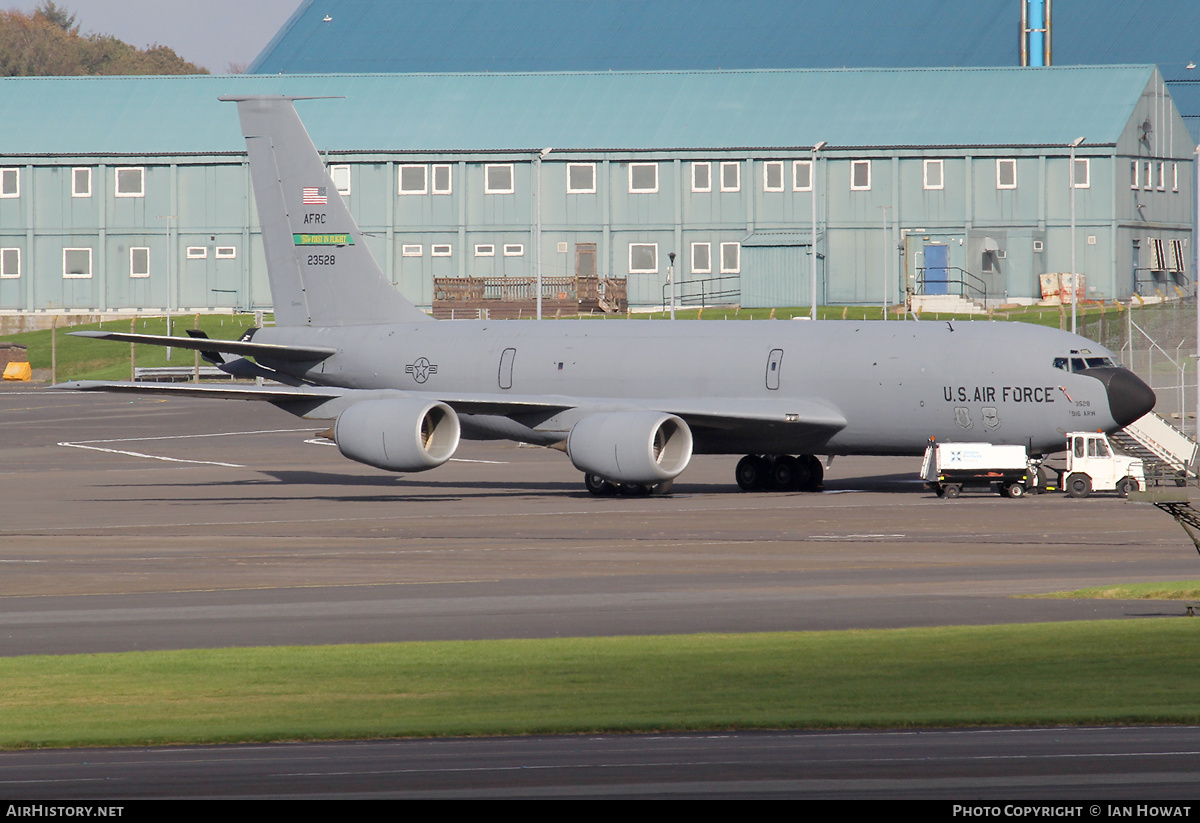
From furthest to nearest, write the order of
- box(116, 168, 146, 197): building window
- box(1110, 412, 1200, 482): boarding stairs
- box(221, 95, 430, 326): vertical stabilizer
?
box(116, 168, 146, 197): building window → box(221, 95, 430, 326): vertical stabilizer → box(1110, 412, 1200, 482): boarding stairs

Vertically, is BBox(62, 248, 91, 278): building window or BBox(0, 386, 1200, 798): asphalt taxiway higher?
BBox(62, 248, 91, 278): building window

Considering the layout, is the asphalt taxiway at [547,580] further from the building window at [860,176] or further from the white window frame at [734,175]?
the white window frame at [734,175]

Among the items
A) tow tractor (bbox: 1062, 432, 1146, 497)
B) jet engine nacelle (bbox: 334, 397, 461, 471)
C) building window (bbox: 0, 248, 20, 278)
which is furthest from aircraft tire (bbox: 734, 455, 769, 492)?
building window (bbox: 0, 248, 20, 278)

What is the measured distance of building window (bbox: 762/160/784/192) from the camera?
294ft

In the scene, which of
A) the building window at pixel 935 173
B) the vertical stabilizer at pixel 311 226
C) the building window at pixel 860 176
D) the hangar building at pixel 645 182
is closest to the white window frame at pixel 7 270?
the hangar building at pixel 645 182

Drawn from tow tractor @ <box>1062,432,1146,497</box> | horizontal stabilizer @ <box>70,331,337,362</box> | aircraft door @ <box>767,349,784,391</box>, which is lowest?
tow tractor @ <box>1062,432,1146,497</box>

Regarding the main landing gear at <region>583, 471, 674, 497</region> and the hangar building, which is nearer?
the main landing gear at <region>583, 471, 674, 497</region>

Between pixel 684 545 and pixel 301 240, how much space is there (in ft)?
66.6

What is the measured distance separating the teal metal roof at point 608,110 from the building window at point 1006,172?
108cm

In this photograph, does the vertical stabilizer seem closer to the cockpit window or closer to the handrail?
the cockpit window

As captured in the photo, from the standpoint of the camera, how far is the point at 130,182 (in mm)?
94750

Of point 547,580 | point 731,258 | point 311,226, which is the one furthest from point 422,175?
point 547,580

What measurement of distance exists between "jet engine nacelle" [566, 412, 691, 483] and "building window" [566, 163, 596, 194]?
5527cm

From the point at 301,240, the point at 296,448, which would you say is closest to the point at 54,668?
the point at 301,240
